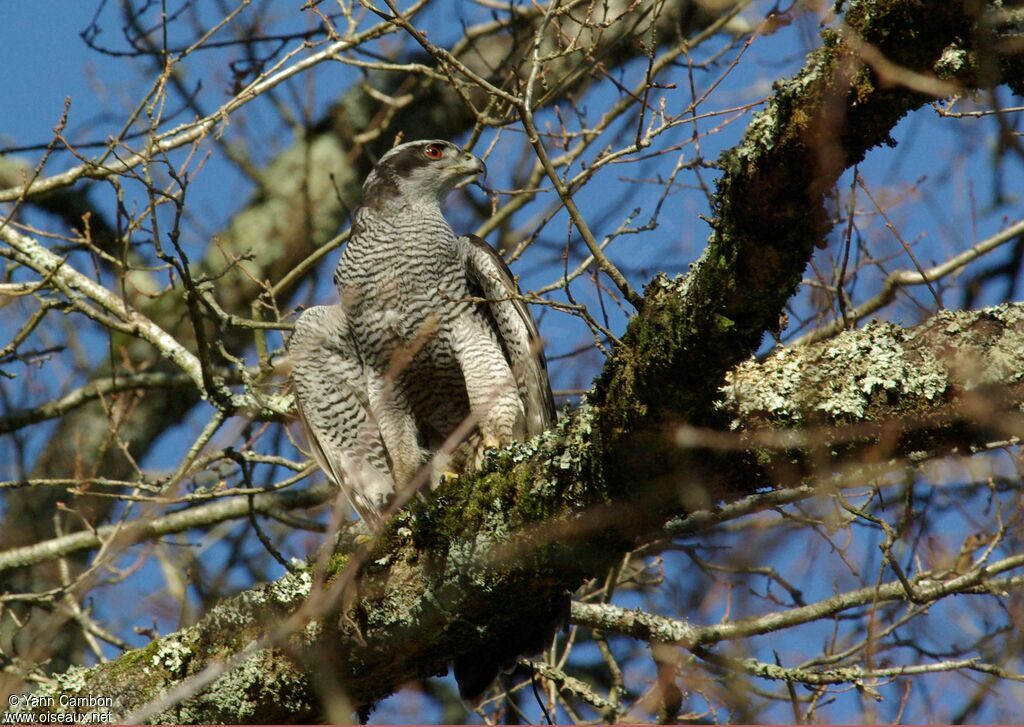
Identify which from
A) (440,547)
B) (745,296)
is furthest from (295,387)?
(745,296)

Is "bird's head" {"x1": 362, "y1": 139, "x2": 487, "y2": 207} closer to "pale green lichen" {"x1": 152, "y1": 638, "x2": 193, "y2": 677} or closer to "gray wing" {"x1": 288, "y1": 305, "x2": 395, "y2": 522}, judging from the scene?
"gray wing" {"x1": 288, "y1": 305, "x2": 395, "y2": 522}

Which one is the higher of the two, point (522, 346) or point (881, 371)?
point (522, 346)

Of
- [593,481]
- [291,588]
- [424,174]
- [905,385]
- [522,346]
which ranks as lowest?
[905,385]

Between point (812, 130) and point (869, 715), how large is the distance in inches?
86.4

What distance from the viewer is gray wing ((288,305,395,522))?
5953 millimetres

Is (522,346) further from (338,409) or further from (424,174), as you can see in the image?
(424,174)

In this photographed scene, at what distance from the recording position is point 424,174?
21.8 ft

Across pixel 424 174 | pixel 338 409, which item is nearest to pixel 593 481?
pixel 338 409

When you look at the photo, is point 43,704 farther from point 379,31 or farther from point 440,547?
point 379,31

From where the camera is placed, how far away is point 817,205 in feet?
9.86

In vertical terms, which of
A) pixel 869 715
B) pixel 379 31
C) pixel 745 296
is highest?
pixel 379 31

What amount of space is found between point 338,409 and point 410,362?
0.49 metres

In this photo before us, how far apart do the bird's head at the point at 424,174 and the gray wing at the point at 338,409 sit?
95 cm

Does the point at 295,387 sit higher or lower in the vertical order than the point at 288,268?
lower
